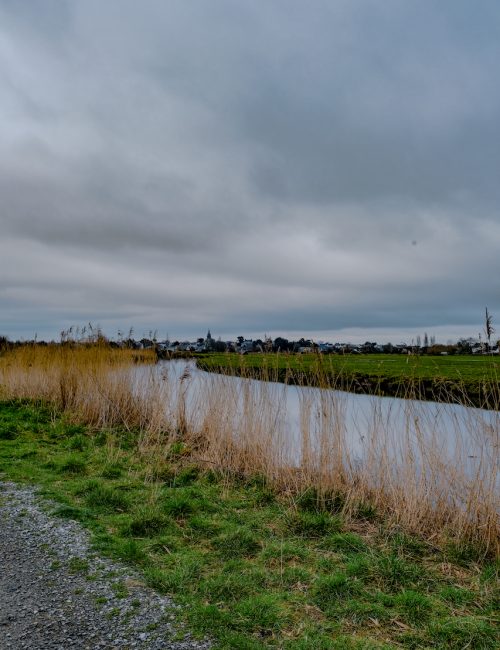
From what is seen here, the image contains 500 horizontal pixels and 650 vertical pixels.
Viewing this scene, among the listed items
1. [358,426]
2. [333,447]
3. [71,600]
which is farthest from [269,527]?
[71,600]

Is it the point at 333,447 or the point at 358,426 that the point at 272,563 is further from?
the point at 358,426

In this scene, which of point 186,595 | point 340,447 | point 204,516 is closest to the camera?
point 186,595

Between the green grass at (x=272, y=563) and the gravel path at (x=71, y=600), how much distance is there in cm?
12

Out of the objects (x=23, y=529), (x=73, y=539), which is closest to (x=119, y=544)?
(x=73, y=539)

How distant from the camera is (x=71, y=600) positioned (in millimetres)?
3258

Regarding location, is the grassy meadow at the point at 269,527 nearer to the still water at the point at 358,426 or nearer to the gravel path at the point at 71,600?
the still water at the point at 358,426

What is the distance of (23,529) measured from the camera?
446 cm

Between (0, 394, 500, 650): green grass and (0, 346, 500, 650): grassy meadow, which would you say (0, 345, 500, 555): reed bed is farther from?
(0, 394, 500, 650): green grass

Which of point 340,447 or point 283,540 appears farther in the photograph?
point 340,447

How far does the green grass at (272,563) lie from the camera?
308 centimetres

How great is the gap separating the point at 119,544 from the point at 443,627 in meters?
2.46

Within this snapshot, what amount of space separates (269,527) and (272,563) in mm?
849

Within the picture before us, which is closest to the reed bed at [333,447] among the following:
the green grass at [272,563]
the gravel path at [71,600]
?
the green grass at [272,563]

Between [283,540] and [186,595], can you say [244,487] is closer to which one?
[283,540]
